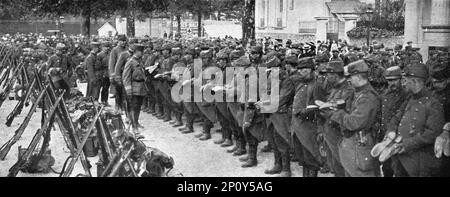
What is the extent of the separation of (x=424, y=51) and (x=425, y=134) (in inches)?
554

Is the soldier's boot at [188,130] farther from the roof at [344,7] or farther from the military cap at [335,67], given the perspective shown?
the roof at [344,7]

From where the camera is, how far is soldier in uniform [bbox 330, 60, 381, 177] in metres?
5.81

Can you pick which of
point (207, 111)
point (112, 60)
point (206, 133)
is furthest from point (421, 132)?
point (112, 60)

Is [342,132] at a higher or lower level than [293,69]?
lower

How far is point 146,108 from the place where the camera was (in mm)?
14461

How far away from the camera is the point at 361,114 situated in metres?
5.77

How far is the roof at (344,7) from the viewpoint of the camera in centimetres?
2670

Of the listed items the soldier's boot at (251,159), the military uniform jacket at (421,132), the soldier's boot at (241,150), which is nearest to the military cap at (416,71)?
the military uniform jacket at (421,132)

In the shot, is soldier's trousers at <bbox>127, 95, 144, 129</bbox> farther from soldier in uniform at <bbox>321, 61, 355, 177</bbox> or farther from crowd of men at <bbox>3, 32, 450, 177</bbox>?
soldier in uniform at <bbox>321, 61, 355, 177</bbox>

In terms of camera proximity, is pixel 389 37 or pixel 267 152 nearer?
pixel 267 152
